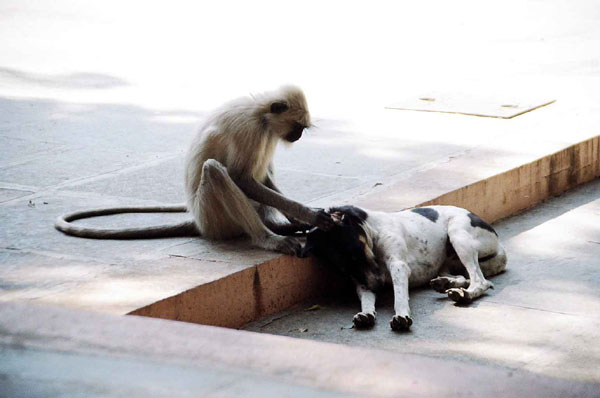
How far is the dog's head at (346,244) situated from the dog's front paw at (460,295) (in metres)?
0.46

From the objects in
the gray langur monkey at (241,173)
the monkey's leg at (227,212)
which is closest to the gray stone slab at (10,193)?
the gray langur monkey at (241,173)

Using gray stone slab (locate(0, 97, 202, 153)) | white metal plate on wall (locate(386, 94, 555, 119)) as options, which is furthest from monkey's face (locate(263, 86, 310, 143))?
white metal plate on wall (locate(386, 94, 555, 119))

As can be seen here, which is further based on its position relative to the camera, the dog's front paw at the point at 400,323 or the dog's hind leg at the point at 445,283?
the dog's hind leg at the point at 445,283

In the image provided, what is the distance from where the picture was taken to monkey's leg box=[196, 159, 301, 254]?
5.66 meters

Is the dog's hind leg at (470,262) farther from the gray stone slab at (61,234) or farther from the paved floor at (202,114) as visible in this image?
the gray stone slab at (61,234)

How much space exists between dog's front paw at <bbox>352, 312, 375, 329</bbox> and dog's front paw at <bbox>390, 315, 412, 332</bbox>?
0.13m

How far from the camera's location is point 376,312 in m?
5.55

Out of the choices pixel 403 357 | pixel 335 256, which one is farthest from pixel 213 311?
pixel 403 357

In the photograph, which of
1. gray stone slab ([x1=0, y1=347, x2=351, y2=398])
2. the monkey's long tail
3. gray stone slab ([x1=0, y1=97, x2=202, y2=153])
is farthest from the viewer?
gray stone slab ([x1=0, y1=97, x2=202, y2=153])

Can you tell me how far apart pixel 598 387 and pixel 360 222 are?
305cm

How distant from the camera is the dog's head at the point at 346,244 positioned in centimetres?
560

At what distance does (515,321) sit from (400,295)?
0.62m

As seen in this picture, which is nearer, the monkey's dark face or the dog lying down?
the dog lying down

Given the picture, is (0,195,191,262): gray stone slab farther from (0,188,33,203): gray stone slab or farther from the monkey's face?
the monkey's face
